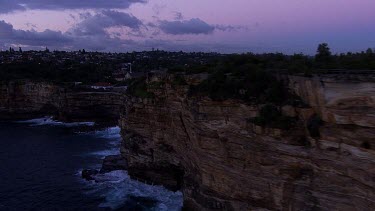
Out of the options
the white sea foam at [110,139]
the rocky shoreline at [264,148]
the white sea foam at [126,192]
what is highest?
the rocky shoreline at [264,148]

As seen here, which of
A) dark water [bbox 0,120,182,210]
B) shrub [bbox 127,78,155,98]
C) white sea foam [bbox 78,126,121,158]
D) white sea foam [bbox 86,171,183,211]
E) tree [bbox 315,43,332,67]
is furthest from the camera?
white sea foam [bbox 78,126,121,158]

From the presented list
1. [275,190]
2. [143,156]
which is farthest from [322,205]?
[143,156]

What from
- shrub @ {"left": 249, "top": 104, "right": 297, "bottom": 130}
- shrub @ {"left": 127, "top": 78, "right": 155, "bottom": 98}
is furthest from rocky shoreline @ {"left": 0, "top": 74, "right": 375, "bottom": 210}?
shrub @ {"left": 127, "top": 78, "right": 155, "bottom": 98}

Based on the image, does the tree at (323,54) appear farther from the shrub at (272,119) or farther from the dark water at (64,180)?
the dark water at (64,180)

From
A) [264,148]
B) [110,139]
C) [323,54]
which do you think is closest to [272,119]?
[264,148]

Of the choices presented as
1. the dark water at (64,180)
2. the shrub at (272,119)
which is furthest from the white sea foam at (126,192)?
the shrub at (272,119)

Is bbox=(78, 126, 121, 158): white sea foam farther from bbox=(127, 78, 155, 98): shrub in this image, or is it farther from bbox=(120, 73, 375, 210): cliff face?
bbox=(120, 73, 375, 210): cliff face
